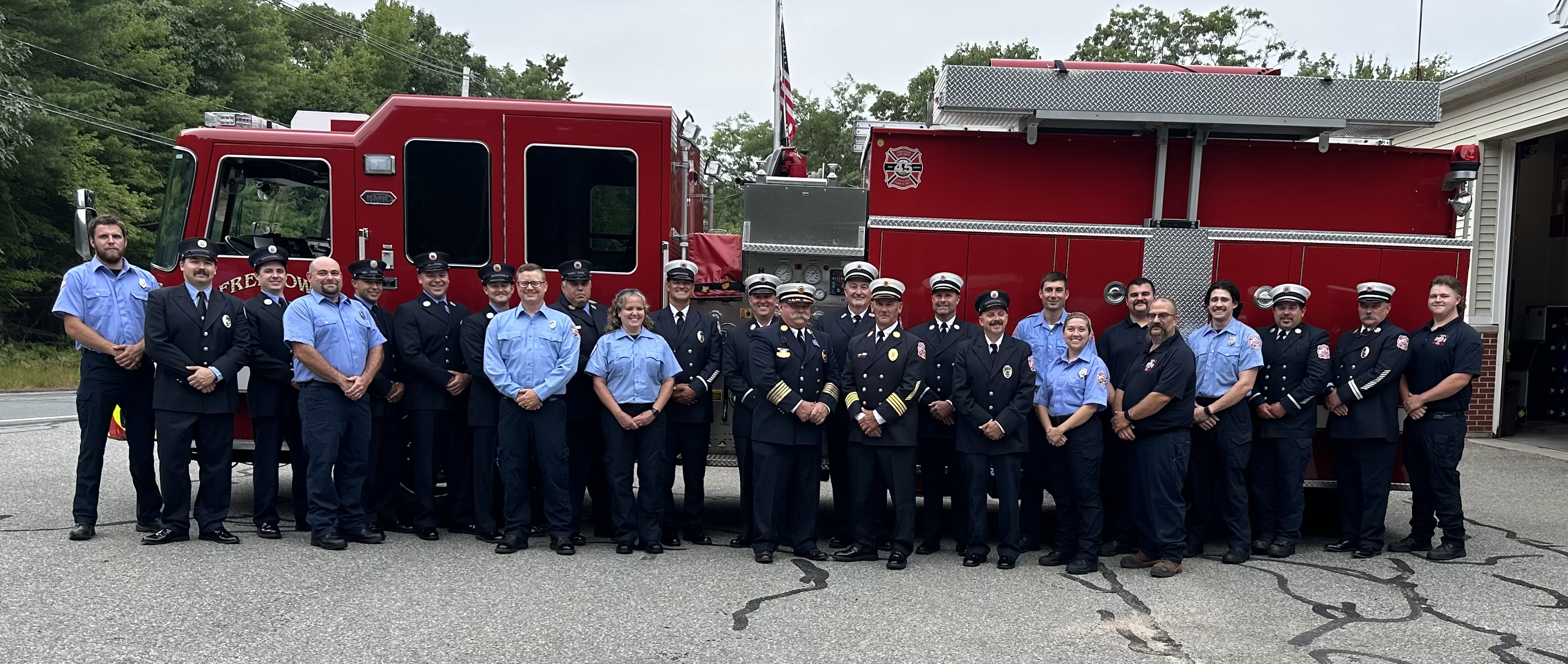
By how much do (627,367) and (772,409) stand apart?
927 mm

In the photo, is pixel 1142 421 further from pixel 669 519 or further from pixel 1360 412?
pixel 669 519

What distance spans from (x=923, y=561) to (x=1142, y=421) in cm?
156

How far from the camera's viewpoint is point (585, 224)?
7.64m

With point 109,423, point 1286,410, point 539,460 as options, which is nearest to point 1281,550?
point 1286,410

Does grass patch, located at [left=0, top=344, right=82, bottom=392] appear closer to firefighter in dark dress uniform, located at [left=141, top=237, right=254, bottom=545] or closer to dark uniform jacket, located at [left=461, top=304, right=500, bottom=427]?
firefighter in dark dress uniform, located at [left=141, top=237, right=254, bottom=545]

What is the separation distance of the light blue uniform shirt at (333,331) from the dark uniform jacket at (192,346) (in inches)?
11.8

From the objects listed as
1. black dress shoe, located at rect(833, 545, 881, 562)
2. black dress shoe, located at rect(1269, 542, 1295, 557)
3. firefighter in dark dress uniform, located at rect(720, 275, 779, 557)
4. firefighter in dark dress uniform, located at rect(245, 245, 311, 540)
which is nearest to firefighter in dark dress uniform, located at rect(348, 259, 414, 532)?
firefighter in dark dress uniform, located at rect(245, 245, 311, 540)

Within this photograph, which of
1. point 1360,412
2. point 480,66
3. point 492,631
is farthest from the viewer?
point 480,66

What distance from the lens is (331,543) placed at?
6.67 meters

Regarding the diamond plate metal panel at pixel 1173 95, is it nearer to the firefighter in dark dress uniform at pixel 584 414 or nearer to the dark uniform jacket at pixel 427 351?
the firefighter in dark dress uniform at pixel 584 414

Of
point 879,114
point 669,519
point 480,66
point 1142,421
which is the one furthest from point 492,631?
point 480,66

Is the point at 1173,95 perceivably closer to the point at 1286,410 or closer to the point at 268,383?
the point at 1286,410

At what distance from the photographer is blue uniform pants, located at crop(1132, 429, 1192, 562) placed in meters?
6.64

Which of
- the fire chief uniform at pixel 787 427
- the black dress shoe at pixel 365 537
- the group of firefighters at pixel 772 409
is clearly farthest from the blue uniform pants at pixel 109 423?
the fire chief uniform at pixel 787 427
